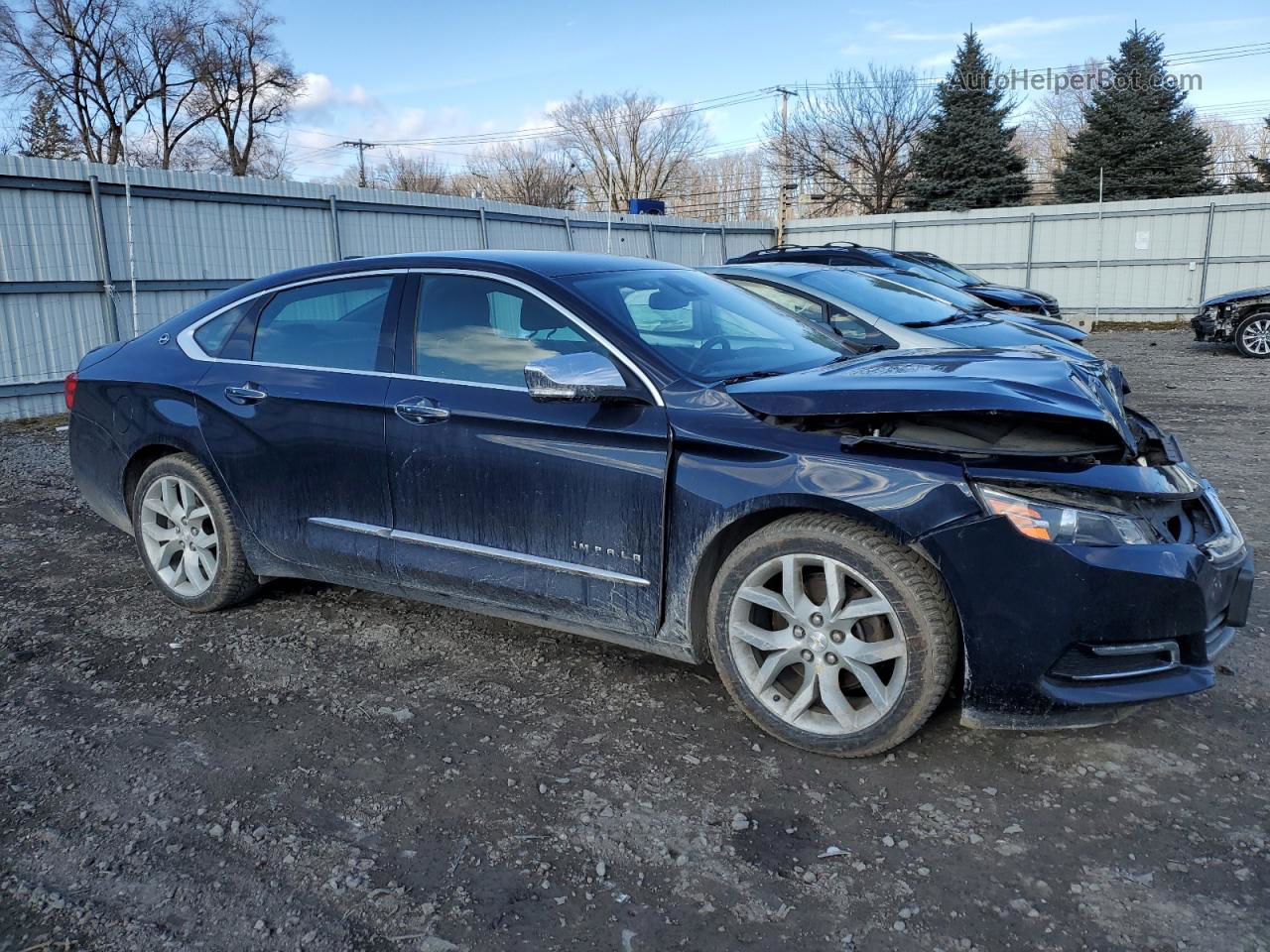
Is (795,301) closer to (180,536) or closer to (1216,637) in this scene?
(180,536)

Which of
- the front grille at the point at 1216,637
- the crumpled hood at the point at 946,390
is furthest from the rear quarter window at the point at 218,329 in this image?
the front grille at the point at 1216,637

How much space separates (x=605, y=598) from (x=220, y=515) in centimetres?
198

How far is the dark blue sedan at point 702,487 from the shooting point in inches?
109

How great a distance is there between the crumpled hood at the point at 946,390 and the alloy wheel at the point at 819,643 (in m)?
0.49

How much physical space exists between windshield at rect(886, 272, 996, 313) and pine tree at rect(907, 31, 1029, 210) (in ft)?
90.0

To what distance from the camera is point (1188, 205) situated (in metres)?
22.2

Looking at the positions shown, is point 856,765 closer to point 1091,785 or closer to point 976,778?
point 976,778

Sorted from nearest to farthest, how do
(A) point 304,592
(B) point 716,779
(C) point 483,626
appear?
(B) point 716,779 < (C) point 483,626 < (A) point 304,592

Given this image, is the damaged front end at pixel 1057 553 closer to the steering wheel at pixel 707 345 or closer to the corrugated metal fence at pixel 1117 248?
the steering wheel at pixel 707 345

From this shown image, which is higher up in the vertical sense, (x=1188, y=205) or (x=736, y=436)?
(x=1188, y=205)

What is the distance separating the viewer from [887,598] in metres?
2.85

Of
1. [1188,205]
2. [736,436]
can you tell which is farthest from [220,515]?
[1188,205]

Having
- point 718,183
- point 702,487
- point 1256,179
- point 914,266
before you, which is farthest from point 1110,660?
point 718,183

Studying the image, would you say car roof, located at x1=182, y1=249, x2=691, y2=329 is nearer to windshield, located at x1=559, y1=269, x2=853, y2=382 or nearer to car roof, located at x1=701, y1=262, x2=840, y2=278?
windshield, located at x1=559, y1=269, x2=853, y2=382
